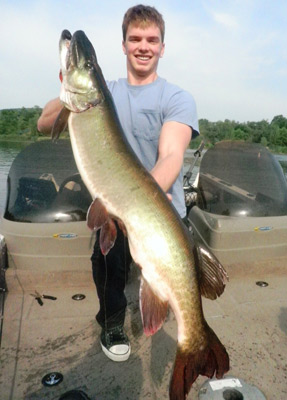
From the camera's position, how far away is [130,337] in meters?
3.11

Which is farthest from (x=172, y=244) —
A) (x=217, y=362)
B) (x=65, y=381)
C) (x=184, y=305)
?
(x=65, y=381)

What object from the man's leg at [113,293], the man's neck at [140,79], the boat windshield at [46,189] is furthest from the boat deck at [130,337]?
the man's neck at [140,79]

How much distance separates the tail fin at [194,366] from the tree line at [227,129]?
148 ft

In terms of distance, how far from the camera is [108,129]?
2.06 meters

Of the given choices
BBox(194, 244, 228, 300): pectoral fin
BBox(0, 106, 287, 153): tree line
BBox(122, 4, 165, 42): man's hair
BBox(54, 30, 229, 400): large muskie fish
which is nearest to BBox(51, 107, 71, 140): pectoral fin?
BBox(54, 30, 229, 400): large muskie fish

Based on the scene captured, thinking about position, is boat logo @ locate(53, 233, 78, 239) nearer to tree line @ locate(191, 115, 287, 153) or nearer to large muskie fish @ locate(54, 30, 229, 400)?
large muskie fish @ locate(54, 30, 229, 400)

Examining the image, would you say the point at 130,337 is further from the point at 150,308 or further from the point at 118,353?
the point at 150,308

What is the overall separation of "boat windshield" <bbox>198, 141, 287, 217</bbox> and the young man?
1.68 m

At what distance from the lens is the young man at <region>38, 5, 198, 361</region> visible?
247 centimetres

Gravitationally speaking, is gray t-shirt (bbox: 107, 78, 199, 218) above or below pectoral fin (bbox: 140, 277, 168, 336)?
above

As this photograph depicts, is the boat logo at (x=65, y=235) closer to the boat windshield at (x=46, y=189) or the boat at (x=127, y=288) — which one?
the boat at (x=127, y=288)

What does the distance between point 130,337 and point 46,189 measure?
1.88m

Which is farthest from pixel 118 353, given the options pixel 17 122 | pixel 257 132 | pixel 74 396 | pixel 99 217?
pixel 257 132

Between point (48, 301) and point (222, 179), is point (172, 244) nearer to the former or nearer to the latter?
point (48, 301)
